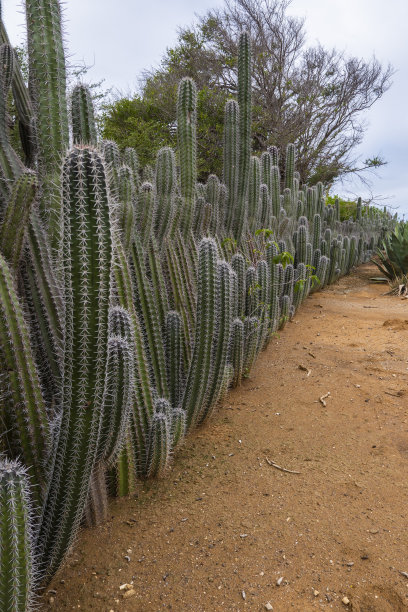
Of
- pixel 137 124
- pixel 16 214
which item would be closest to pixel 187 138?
pixel 16 214

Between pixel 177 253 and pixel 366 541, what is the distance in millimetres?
2373

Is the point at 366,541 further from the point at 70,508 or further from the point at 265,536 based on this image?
the point at 70,508

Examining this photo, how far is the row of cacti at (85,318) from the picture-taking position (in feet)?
4.88

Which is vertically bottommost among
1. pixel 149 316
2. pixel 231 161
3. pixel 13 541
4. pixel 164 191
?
pixel 13 541

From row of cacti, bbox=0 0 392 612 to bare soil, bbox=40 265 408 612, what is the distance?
18 cm

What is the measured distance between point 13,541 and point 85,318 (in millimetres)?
685

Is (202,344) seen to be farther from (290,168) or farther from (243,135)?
(290,168)

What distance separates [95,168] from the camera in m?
1.48

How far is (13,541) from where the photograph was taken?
1.25m

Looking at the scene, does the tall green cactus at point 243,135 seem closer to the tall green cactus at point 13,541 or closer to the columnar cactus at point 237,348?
the columnar cactus at point 237,348

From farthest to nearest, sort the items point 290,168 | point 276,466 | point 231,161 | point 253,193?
point 290,168 < point 253,193 < point 231,161 < point 276,466

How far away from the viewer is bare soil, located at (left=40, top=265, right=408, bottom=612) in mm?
1707

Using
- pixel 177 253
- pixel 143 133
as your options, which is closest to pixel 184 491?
pixel 177 253

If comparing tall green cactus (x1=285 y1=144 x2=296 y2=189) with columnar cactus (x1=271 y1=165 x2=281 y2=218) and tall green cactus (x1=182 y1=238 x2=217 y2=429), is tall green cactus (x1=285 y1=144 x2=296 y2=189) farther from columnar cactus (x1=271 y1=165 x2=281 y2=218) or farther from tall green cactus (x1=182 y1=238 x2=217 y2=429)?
tall green cactus (x1=182 y1=238 x2=217 y2=429)
